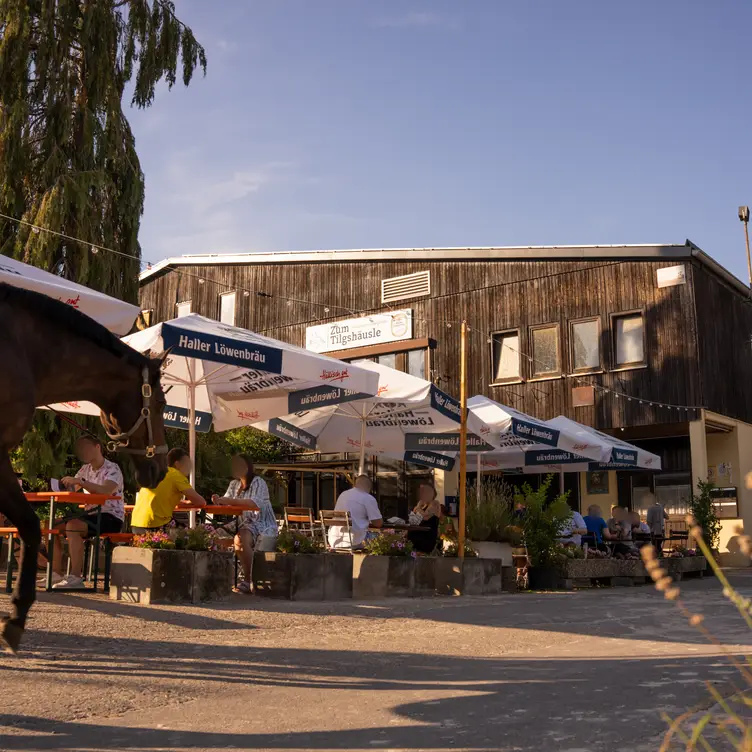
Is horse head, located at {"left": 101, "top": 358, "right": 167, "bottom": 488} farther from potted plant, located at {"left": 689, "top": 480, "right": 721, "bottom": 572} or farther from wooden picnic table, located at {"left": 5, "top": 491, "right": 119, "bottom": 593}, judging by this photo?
potted plant, located at {"left": 689, "top": 480, "right": 721, "bottom": 572}

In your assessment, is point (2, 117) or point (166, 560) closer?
point (166, 560)

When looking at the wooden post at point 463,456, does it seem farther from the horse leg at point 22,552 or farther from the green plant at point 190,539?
the horse leg at point 22,552

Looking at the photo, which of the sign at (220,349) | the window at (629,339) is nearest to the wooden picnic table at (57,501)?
the sign at (220,349)

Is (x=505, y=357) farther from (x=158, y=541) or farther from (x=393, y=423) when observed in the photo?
(x=158, y=541)

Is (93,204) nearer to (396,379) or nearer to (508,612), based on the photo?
(396,379)

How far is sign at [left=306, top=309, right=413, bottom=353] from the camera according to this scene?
2884cm

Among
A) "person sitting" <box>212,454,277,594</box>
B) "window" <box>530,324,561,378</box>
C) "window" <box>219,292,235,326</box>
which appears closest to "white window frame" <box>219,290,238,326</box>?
"window" <box>219,292,235,326</box>

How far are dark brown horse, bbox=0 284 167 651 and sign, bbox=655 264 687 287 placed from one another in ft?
65.7

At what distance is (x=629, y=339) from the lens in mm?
24953

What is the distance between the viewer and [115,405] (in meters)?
6.19

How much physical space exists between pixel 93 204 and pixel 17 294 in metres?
11.9

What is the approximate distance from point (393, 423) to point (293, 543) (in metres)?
4.90

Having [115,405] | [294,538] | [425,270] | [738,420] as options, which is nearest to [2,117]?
[294,538]

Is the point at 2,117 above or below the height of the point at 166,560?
above
